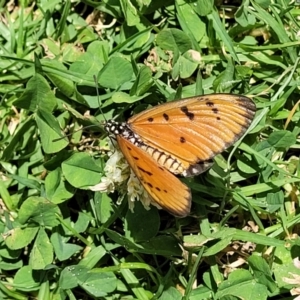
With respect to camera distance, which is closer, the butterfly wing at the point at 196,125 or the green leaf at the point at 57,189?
the butterfly wing at the point at 196,125

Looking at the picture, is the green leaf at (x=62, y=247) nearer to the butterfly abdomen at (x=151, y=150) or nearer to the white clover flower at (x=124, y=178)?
the white clover flower at (x=124, y=178)

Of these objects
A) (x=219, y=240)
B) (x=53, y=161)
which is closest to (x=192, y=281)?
(x=219, y=240)

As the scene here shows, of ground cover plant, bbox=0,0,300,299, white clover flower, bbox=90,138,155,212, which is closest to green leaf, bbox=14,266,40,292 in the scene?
ground cover plant, bbox=0,0,300,299

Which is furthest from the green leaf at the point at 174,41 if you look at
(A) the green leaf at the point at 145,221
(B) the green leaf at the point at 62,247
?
(B) the green leaf at the point at 62,247

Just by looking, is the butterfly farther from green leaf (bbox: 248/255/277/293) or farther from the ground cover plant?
green leaf (bbox: 248/255/277/293)

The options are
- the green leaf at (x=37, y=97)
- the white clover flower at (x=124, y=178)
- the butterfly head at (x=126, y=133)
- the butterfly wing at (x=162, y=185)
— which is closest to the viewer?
the butterfly wing at (x=162, y=185)

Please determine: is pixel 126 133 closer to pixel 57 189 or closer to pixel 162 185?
pixel 162 185
